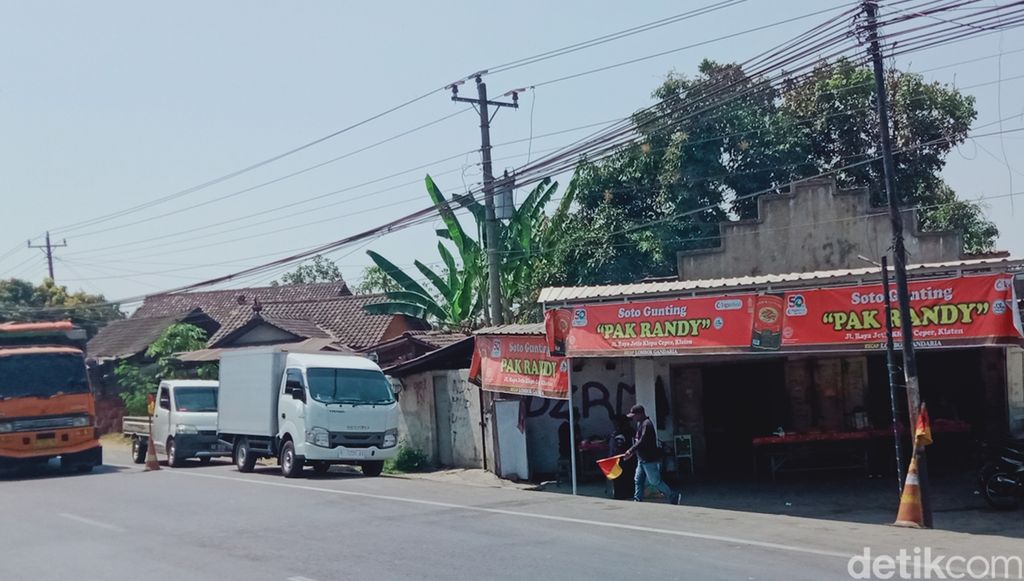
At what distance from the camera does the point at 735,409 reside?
21422 mm

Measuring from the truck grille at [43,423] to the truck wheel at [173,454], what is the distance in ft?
9.27

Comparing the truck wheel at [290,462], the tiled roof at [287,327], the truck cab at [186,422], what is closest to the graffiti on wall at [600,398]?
the truck wheel at [290,462]

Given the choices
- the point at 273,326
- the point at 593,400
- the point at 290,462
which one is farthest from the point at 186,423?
the point at 273,326

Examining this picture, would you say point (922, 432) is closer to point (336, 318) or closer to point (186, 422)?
point (186, 422)

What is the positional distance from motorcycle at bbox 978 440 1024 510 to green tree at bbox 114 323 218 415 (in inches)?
1135

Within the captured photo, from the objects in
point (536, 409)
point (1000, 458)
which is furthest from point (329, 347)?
point (1000, 458)

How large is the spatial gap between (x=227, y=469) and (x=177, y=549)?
12.6 meters

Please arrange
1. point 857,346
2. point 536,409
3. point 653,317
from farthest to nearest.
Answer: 1. point 536,409
2. point 653,317
3. point 857,346

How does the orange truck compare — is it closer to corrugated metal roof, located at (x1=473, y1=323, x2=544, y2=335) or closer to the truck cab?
the truck cab

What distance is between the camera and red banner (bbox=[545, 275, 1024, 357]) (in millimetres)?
13086

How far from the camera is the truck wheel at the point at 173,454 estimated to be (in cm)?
2562

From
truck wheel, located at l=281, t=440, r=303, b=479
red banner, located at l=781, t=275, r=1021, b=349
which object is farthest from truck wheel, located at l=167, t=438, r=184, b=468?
red banner, located at l=781, t=275, r=1021, b=349

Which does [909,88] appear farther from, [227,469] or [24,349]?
[24,349]

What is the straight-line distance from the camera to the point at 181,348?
39562 millimetres
